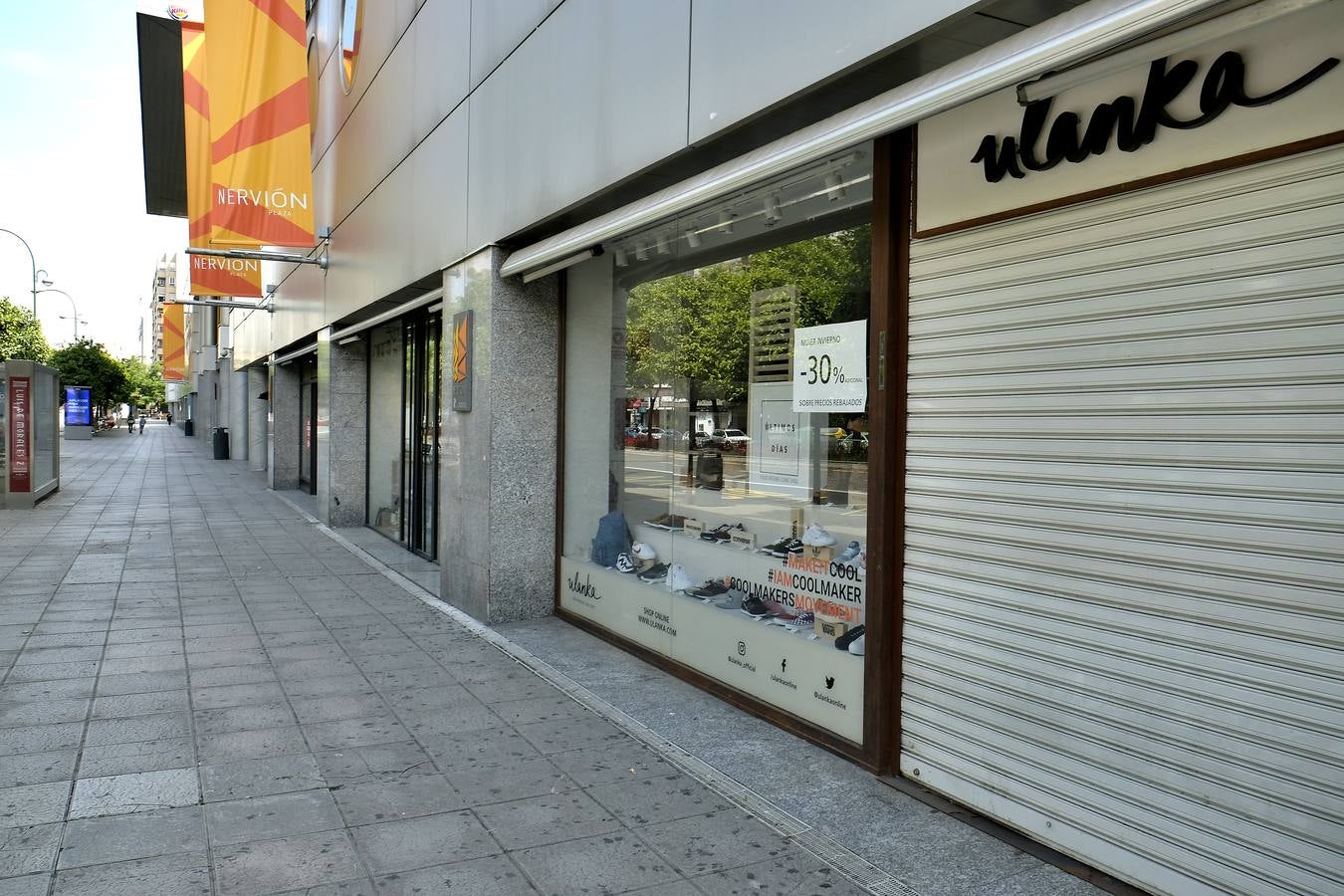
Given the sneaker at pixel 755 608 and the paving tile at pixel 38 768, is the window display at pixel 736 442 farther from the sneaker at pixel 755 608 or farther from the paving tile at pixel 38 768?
the paving tile at pixel 38 768

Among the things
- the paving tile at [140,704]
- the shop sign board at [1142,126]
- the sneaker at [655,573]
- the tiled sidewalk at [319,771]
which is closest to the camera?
the shop sign board at [1142,126]

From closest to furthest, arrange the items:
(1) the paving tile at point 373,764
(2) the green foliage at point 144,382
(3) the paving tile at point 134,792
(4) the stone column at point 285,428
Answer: (3) the paving tile at point 134,792
(1) the paving tile at point 373,764
(4) the stone column at point 285,428
(2) the green foliage at point 144,382

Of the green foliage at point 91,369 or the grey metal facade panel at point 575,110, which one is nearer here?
the grey metal facade panel at point 575,110

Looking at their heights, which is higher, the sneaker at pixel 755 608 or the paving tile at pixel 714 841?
the sneaker at pixel 755 608

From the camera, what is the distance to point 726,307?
6.18 metres

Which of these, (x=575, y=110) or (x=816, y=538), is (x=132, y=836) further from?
(x=575, y=110)

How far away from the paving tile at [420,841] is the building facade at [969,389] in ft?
6.22

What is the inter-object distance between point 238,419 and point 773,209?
33316mm

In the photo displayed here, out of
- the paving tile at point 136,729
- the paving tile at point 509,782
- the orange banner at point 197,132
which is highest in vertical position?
the orange banner at point 197,132

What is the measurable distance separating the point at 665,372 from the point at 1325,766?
4852mm

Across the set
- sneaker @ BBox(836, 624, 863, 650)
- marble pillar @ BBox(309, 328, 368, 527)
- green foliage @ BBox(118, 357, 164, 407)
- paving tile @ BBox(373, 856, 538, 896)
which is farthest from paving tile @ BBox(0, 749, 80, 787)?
green foliage @ BBox(118, 357, 164, 407)

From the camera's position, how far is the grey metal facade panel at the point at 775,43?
12.5ft

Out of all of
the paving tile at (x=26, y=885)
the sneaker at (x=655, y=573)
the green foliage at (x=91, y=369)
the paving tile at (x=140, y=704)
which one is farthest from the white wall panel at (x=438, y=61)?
the green foliage at (x=91, y=369)

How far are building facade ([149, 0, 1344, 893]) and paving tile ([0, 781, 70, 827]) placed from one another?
344 centimetres
